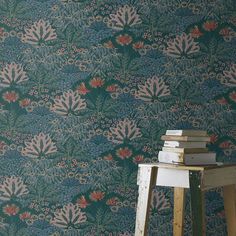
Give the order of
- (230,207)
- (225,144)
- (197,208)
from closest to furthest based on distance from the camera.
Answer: (197,208), (230,207), (225,144)

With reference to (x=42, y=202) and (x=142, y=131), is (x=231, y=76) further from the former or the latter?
(x=42, y=202)

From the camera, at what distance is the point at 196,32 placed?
9.00ft

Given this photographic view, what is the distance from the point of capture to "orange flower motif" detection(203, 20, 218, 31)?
2738mm

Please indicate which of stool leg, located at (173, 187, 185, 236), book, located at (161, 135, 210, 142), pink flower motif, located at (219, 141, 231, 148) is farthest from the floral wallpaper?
book, located at (161, 135, 210, 142)

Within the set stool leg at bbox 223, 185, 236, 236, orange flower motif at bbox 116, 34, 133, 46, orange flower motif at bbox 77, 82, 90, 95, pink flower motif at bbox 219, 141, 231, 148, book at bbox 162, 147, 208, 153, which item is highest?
orange flower motif at bbox 116, 34, 133, 46

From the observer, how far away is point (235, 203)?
2.44 meters

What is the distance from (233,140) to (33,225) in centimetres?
122

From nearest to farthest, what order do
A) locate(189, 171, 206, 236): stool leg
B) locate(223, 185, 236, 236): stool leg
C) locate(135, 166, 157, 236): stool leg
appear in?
1. locate(189, 171, 206, 236): stool leg
2. locate(135, 166, 157, 236): stool leg
3. locate(223, 185, 236, 236): stool leg

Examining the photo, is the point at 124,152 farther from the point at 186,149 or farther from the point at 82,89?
the point at 186,149

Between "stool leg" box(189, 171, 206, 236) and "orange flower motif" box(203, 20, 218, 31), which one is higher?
"orange flower motif" box(203, 20, 218, 31)

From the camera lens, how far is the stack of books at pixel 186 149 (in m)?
2.28

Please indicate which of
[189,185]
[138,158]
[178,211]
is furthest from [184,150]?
[138,158]

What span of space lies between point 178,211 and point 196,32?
1000 mm

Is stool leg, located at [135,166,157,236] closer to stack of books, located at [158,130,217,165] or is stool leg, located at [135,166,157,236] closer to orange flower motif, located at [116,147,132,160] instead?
stack of books, located at [158,130,217,165]
